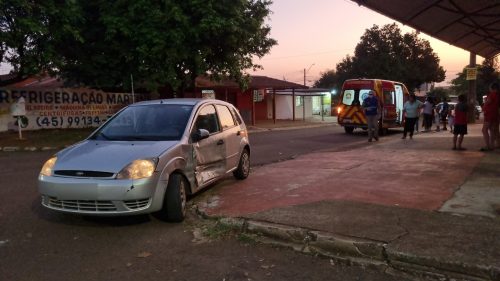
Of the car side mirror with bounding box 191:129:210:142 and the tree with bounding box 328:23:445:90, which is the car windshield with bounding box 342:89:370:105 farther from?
the tree with bounding box 328:23:445:90

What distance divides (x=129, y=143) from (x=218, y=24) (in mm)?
14622

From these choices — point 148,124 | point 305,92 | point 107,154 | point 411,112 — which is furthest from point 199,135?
point 305,92

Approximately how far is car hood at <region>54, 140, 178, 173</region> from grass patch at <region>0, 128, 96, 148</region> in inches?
487

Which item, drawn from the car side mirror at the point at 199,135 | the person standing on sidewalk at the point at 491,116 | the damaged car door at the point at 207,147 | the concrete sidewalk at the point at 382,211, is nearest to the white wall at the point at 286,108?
the person standing on sidewalk at the point at 491,116

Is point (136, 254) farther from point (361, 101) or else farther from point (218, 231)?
point (361, 101)

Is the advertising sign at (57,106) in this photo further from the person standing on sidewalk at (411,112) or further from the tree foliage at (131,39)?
the person standing on sidewalk at (411,112)

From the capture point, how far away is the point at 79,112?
75.0ft

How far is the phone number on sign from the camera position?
21.3 meters

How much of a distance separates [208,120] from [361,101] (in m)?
14.7

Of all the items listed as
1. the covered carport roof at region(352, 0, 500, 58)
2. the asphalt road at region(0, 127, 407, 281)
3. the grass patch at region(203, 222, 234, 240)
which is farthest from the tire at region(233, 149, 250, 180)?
the covered carport roof at region(352, 0, 500, 58)

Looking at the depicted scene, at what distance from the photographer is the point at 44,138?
760 inches

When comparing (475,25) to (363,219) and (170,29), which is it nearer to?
(363,219)

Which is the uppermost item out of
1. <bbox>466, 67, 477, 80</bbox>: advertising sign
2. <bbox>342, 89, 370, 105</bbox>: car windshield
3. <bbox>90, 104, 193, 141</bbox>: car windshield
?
<bbox>466, 67, 477, 80</bbox>: advertising sign

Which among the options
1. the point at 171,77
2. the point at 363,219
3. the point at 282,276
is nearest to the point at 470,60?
the point at 171,77
